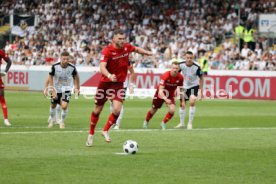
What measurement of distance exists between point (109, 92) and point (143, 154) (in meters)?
2.14

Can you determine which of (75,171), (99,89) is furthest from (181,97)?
(75,171)

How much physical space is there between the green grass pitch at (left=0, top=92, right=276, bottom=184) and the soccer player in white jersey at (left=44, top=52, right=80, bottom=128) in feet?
2.58

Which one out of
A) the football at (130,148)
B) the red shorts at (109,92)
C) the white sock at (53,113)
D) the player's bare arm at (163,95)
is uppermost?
the red shorts at (109,92)

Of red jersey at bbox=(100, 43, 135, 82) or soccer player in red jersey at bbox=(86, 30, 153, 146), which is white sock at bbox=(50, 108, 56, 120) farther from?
red jersey at bbox=(100, 43, 135, 82)

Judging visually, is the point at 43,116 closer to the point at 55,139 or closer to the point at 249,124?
the point at 249,124

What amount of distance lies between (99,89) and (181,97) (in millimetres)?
7376

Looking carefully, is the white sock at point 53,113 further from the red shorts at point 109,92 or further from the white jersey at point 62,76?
the red shorts at point 109,92

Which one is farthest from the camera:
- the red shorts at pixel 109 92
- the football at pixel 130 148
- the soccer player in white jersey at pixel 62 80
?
the soccer player in white jersey at pixel 62 80

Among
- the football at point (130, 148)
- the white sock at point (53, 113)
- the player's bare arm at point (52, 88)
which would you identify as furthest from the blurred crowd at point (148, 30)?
the football at point (130, 148)

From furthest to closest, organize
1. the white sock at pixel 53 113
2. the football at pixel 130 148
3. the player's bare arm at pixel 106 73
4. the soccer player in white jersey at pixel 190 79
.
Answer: the soccer player in white jersey at pixel 190 79
the white sock at pixel 53 113
the player's bare arm at pixel 106 73
the football at pixel 130 148

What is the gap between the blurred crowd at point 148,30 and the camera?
42500mm

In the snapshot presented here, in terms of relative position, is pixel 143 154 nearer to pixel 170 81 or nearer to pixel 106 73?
pixel 106 73

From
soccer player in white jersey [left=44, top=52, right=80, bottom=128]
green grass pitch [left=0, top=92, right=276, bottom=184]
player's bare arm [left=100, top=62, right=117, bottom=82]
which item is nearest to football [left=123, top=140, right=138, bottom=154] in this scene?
green grass pitch [left=0, top=92, right=276, bottom=184]

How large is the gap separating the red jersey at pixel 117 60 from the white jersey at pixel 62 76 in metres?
6.17
